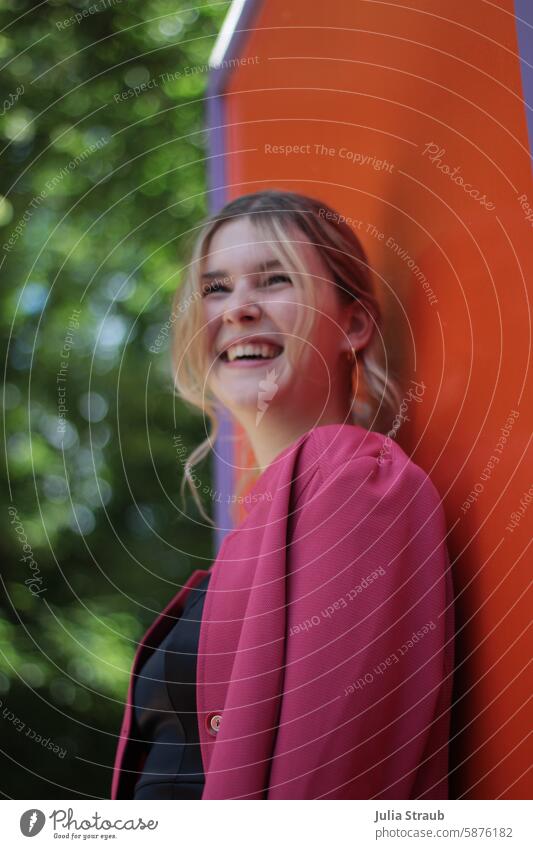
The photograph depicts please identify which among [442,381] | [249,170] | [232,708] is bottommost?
[232,708]

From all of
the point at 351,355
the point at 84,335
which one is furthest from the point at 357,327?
the point at 84,335

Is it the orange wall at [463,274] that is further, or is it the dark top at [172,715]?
the dark top at [172,715]

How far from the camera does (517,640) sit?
649mm

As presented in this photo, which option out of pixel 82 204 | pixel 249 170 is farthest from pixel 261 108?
pixel 82 204

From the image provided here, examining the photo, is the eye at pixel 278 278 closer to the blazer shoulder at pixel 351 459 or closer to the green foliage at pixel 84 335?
the blazer shoulder at pixel 351 459

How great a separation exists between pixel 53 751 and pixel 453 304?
1.75 meters

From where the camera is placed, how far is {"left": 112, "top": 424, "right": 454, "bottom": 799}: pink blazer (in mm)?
652

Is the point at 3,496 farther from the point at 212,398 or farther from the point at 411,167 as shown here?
the point at 411,167

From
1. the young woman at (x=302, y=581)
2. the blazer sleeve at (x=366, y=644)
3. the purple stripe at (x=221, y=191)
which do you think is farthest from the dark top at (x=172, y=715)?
the purple stripe at (x=221, y=191)

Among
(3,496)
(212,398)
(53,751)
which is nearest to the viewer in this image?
(212,398)

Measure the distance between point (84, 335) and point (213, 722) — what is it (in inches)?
52.8

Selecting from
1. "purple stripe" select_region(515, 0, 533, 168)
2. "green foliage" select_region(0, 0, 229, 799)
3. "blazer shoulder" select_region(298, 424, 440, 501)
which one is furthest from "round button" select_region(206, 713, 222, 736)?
"green foliage" select_region(0, 0, 229, 799)

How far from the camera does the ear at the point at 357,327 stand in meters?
0.84

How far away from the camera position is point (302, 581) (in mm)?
687
